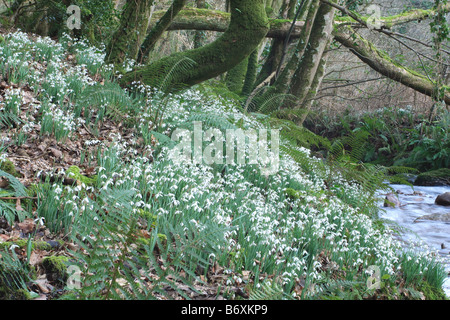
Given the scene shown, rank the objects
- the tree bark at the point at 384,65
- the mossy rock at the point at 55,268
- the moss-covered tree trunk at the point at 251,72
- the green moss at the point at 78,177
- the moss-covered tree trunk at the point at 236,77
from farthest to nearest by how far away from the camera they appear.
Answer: the moss-covered tree trunk at the point at 236,77, the moss-covered tree trunk at the point at 251,72, the tree bark at the point at 384,65, the green moss at the point at 78,177, the mossy rock at the point at 55,268

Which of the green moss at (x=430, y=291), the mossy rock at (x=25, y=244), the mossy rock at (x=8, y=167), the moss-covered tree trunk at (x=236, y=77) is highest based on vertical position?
the moss-covered tree trunk at (x=236, y=77)

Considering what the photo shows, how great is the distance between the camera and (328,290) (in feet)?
8.61

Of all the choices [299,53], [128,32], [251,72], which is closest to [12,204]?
[128,32]

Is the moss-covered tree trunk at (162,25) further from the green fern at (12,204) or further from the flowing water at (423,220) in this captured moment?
the flowing water at (423,220)

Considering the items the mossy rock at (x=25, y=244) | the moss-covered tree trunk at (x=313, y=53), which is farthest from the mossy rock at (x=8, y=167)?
the moss-covered tree trunk at (x=313, y=53)

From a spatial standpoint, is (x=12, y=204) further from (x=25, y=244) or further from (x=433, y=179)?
(x=433, y=179)

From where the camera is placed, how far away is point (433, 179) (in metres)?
9.46

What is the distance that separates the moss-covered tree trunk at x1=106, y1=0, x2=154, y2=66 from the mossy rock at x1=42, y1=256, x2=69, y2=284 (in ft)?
16.2

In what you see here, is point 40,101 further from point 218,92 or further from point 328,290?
point 328,290

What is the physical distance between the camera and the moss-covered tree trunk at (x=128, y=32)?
6.48 metres

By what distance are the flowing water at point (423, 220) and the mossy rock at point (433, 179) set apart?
26 cm

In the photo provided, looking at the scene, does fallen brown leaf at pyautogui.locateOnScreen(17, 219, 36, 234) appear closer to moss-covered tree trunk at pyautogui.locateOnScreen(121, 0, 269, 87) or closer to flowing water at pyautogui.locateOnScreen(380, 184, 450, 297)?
moss-covered tree trunk at pyautogui.locateOnScreen(121, 0, 269, 87)

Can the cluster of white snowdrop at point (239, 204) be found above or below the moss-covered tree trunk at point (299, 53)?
below
